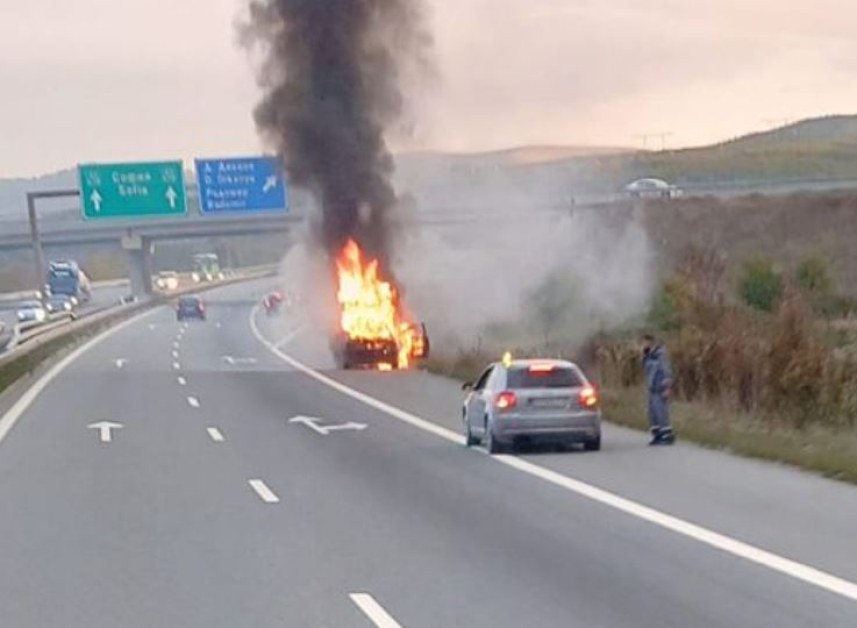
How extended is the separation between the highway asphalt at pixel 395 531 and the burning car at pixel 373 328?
17.0m

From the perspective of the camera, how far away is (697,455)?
2406cm

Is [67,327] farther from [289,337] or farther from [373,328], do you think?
[373,328]

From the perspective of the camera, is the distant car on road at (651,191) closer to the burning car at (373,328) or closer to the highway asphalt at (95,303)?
the highway asphalt at (95,303)

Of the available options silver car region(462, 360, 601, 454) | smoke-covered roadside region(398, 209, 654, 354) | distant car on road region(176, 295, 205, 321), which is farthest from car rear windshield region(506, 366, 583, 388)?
distant car on road region(176, 295, 205, 321)

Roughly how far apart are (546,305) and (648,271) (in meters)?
8.62

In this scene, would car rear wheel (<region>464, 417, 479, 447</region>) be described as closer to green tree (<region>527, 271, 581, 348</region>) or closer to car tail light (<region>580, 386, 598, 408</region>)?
car tail light (<region>580, 386, 598, 408</region>)

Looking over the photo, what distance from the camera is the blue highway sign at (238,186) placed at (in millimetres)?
68438

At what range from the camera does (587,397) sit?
25234 millimetres

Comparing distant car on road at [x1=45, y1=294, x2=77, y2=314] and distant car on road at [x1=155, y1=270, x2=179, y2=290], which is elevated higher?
distant car on road at [x1=45, y1=294, x2=77, y2=314]

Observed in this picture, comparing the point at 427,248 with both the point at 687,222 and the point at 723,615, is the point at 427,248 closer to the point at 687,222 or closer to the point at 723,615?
the point at 687,222

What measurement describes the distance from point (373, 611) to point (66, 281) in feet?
371

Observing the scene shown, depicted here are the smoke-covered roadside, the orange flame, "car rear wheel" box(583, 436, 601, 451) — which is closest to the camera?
"car rear wheel" box(583, 436, 601, 451)

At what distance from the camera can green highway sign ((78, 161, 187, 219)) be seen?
6881 centimetres

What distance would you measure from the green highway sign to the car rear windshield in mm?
44987
